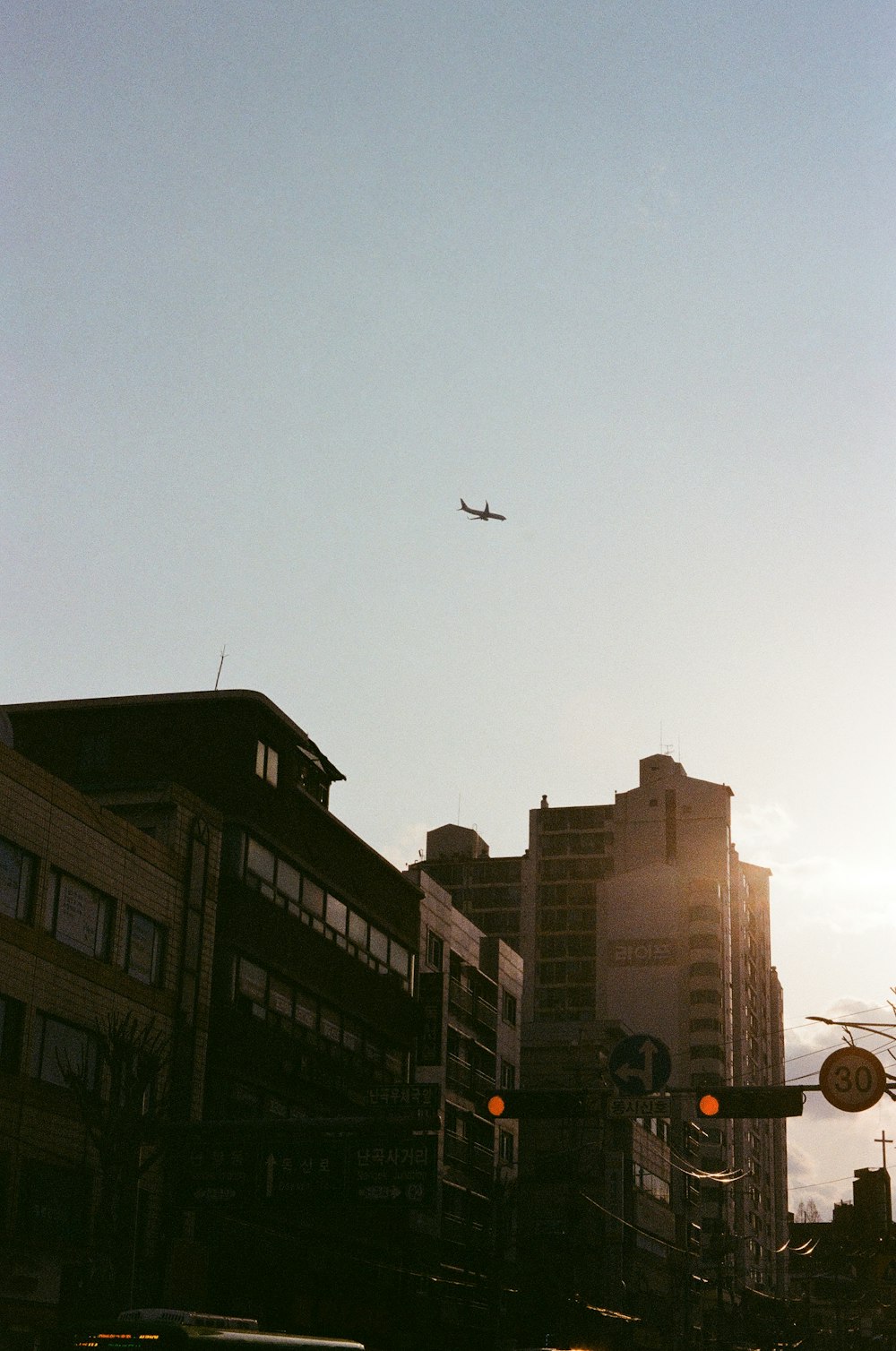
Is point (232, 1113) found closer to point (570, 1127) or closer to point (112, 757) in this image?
point (112, 757)

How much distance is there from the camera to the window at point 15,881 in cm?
3447

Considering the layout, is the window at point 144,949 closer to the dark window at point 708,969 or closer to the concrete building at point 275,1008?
the concrete building at point 275,1008

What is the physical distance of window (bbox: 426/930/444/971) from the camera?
6800cm

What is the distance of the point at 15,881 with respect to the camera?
35031 mm

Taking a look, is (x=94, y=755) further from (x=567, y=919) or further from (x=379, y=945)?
(x=567, y=919)

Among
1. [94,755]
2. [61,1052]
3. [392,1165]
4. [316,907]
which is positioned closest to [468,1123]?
[316,907]

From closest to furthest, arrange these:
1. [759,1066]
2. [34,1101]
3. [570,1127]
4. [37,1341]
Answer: [37,1341], [34,1101], [570,1127], [759,1066]

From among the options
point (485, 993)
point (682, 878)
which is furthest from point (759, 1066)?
point (485, 993)

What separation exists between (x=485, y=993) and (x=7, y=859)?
47.6m

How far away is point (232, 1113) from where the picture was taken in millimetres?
43375

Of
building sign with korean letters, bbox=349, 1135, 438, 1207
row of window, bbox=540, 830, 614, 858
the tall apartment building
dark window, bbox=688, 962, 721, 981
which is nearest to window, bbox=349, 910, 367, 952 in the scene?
building sign with korean letters, bbox=349, 1135, 438, 1207

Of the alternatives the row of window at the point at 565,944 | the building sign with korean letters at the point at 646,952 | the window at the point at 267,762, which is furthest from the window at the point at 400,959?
the row of window at the point at 565,944

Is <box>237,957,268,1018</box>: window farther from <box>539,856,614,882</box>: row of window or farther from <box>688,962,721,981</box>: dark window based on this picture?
<box>539,856,614,882</box>: row of window

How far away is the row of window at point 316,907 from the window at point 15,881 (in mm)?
10906
